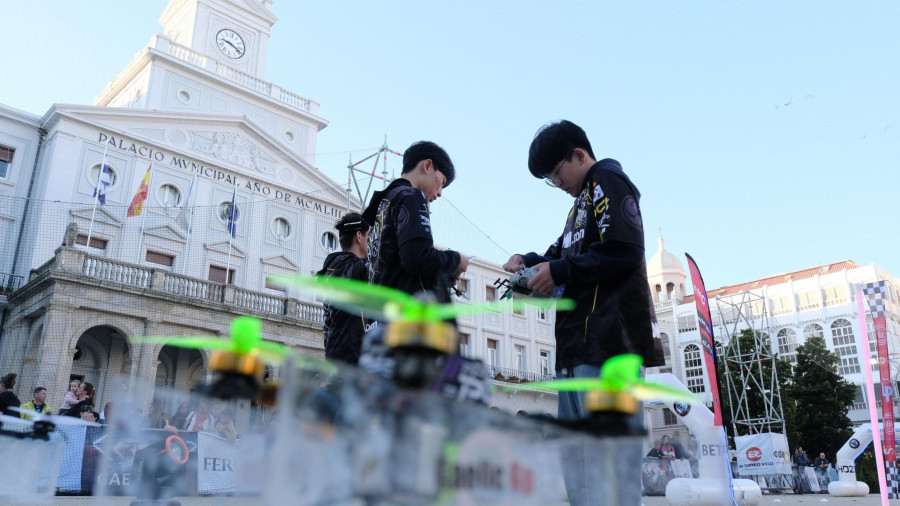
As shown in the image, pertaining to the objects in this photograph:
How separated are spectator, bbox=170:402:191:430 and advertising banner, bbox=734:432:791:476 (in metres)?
20.6

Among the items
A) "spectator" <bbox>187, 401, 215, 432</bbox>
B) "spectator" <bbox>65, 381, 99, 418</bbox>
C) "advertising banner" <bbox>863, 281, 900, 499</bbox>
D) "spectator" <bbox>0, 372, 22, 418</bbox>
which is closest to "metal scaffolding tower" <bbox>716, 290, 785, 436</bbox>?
"advertising banner" <bbox>863, 281, 900, 499</bbox>

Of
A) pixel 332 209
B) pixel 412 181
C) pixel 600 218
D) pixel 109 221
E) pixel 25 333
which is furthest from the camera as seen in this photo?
pixel 332 209

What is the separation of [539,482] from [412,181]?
2088mm

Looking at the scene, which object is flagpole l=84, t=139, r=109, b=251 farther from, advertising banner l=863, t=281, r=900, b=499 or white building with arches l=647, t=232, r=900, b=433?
white building with arches l=647, t=232, r=900, b=433

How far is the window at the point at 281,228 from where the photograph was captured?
79.4 feet

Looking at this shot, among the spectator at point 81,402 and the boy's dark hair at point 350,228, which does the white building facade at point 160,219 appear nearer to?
the spectator at point 81,402

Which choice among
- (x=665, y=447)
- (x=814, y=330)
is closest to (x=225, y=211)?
(x=665, y=447)

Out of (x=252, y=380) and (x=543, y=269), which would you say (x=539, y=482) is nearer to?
(x=252, y=380)

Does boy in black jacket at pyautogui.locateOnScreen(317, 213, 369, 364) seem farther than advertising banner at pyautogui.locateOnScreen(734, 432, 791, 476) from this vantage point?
No

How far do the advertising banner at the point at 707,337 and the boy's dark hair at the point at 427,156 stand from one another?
5.98 meters

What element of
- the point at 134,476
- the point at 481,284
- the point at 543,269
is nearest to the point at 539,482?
the point at 134,476

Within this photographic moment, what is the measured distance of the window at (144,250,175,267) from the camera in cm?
2098

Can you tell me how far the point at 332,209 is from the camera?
25.4 meters

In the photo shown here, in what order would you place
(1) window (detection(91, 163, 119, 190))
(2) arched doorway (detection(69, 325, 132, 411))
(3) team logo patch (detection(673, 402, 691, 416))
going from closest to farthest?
(3) team logo patch (detection(673, 402, 691, 416)) → (2) arched doorway (detection(69, 325, 132, 411)) → (1) window (detection(91, 163, 119, 190))
